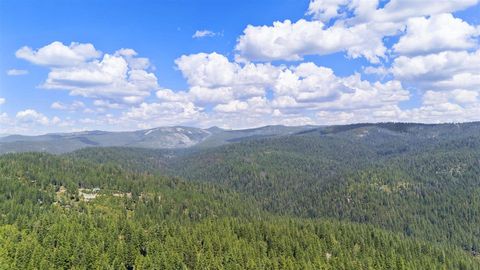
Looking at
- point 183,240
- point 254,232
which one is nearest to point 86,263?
point 183,240

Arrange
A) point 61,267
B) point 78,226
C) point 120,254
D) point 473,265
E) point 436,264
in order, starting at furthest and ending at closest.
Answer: point 473,265 → point 436,264 → point 78,226 → point 120,254 → point 61,267

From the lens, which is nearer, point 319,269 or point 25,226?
point 319,269

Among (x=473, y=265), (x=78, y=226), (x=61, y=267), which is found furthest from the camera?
(x=473, y=265)

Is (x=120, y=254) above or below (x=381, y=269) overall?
above

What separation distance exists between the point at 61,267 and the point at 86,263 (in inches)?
303

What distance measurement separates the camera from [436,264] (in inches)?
7032

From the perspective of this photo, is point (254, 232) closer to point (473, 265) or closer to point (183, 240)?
point (183, 240)

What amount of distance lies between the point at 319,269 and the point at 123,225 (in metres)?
84.2

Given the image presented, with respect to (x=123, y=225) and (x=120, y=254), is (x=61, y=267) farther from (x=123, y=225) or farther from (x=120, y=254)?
(x=123, y=225)

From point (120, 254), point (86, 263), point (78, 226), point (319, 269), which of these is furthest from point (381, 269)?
point (78, 226)

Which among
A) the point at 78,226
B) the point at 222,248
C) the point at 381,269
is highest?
the point at 78,226

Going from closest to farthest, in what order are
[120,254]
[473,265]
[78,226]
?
[120,254] < [78,226] < [473,265]

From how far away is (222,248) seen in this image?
511 ft

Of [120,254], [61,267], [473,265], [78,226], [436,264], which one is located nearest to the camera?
[61,267]
